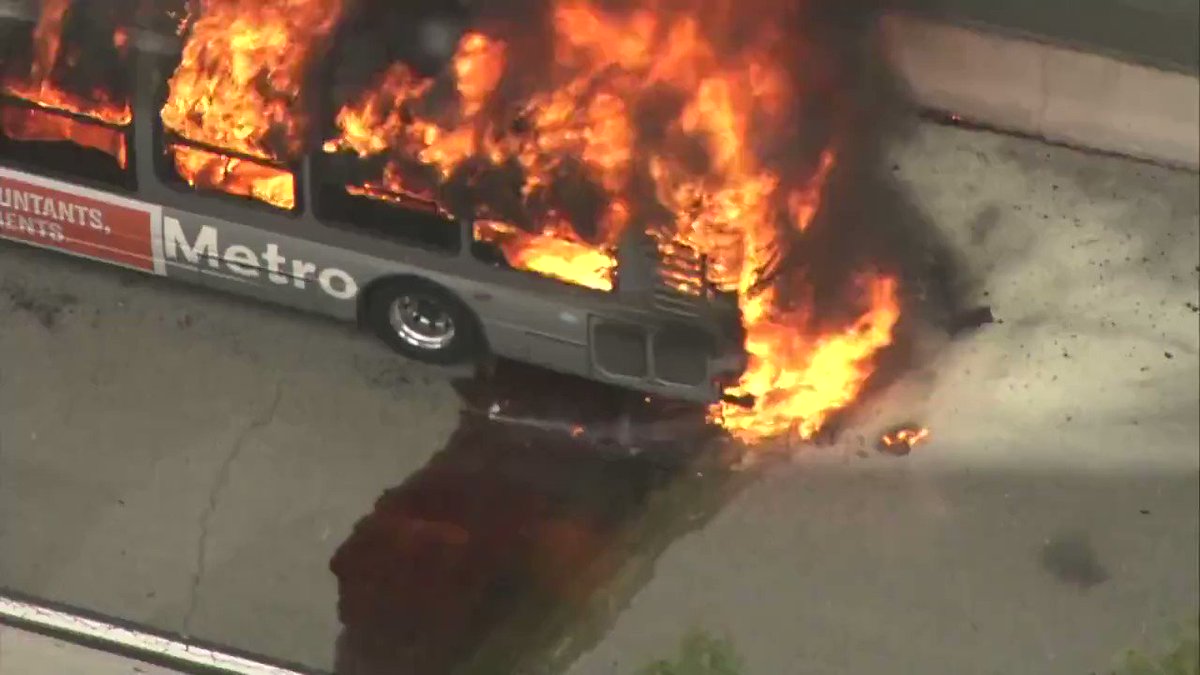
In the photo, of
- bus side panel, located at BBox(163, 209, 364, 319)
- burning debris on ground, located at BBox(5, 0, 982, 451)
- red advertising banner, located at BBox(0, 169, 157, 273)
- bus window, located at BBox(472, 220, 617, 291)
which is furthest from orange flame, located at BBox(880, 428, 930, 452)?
red advertising banner, located at BBox(0, 169, 157, 273)

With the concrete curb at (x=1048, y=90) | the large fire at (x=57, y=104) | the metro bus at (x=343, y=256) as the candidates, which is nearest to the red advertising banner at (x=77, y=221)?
the metro bus at (x=343, y=256)

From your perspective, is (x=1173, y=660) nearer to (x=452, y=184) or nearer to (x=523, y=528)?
(x=523, y=528)

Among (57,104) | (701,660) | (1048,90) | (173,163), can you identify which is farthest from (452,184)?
(1048,90)

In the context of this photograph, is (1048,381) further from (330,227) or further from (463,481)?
(330,227)

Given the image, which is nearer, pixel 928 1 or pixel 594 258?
pixel 594 258

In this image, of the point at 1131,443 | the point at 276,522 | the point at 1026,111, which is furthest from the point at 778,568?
the point at 1026,111

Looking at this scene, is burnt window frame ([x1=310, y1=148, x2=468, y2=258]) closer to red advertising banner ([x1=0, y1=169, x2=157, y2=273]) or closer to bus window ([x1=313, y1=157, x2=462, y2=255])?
bus window ([x1=313, y1=157, x2=462, y2=255])
